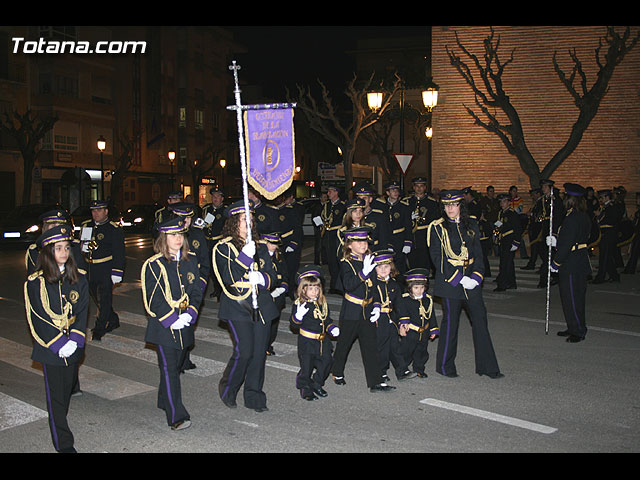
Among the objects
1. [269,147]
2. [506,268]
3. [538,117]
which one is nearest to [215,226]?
[506,268]

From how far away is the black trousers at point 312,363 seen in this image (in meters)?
7.02

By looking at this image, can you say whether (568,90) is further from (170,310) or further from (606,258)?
(170,310)

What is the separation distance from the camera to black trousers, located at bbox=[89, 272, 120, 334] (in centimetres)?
980

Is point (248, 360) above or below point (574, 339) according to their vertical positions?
above

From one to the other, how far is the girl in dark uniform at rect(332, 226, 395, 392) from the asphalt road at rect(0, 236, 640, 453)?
0.26 metres

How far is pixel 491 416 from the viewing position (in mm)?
6406

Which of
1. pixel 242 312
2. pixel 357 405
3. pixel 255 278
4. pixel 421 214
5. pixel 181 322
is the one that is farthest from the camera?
pixel 421 214

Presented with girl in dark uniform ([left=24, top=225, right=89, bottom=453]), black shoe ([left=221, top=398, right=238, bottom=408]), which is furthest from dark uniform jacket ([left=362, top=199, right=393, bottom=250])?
girl in dark uniform ([left=24, top=225, right=89, bottom=453])

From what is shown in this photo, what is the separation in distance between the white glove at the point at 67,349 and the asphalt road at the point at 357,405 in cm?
84

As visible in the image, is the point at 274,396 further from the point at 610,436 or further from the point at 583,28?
the point at 583,28

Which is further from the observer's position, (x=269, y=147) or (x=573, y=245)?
(x=573, y=245)

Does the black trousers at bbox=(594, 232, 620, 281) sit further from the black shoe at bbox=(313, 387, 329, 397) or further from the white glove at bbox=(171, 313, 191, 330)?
the white glove at bbox=(171, 313, 191, 330)

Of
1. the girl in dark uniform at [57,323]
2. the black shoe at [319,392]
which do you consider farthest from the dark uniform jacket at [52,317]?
the black shoe at [319,392]

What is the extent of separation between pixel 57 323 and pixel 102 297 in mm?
4656
